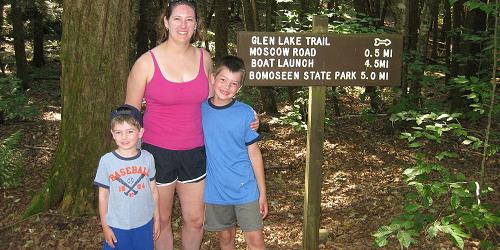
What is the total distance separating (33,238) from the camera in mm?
4605

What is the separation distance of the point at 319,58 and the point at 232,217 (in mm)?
1494

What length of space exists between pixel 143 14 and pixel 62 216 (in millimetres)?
10681

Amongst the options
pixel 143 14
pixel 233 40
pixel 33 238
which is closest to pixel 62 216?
pixel 33 238

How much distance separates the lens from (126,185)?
3047 millimetres

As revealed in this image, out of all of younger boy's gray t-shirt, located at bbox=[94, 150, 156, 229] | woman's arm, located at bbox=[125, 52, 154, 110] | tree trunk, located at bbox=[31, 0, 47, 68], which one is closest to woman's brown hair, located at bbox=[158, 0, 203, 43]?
woman's arm, located at bbox=[125, 52, 154, 110]

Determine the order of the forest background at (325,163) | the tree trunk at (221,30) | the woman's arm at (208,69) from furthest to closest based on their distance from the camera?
the tree trunk at (221,30), the forest background at (325,163), the woman's arm at (208,69)

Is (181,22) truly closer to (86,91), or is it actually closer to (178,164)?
(178,164)

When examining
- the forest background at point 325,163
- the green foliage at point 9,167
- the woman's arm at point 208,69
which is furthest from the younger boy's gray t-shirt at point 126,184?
the green foliage at point 9,167

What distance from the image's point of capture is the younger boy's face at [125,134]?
3006mm

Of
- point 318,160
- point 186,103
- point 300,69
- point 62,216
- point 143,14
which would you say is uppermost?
point 143,14

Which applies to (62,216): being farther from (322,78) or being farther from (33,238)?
(322,78)

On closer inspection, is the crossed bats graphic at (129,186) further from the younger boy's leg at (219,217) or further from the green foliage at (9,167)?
the green foliage at (9,167)

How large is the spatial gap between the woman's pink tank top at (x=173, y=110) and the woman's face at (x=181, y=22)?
22cm

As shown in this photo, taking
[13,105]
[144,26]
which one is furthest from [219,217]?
[144,26]
